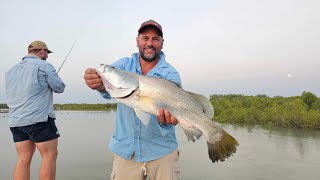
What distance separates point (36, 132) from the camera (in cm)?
528

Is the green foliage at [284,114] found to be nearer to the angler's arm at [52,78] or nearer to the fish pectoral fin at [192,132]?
the angler's arm at [52,78]

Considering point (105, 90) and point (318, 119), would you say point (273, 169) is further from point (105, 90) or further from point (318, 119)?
point (318, 119)

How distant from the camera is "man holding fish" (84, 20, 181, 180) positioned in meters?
3.73

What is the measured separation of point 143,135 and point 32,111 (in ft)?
7.67

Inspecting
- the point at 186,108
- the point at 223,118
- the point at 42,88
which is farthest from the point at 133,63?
the point at 223,118

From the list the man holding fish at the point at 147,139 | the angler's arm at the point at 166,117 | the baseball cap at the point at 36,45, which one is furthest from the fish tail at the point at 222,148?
the baseball cap at the point at 36,45

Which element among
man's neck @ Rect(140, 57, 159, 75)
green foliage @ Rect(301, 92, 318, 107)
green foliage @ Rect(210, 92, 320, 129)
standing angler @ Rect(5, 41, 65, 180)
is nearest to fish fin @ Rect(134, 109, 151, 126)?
man's neck @ Rect(140, 57, 159, 75)

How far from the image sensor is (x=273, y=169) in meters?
9.95

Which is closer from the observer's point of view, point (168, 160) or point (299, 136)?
point (168, 160)

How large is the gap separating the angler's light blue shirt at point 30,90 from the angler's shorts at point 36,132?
8 cm

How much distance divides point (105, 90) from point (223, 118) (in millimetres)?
27665

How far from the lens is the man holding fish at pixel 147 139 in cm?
373

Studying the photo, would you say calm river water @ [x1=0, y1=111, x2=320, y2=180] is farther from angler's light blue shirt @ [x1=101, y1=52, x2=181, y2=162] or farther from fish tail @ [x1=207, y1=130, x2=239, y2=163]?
fish tail @ [x1=207, y1=130, x2=239, y2=163]

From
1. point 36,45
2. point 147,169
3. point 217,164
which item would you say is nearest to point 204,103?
point 147,169
